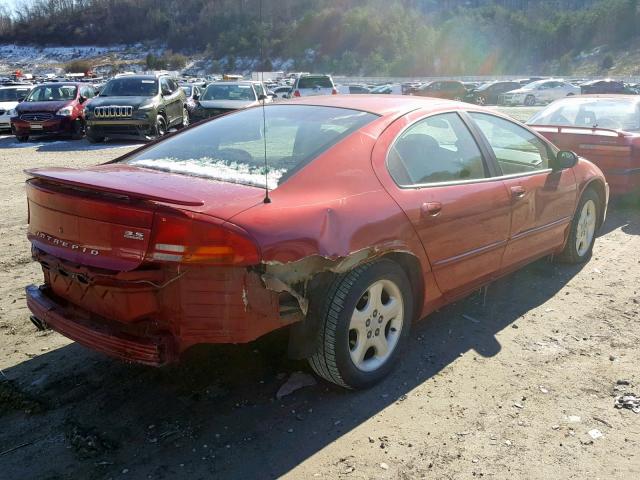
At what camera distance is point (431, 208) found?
341 cm

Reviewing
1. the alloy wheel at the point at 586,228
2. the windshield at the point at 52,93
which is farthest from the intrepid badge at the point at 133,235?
the windshield at the point at 52,93

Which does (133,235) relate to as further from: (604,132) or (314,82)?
(314,82)

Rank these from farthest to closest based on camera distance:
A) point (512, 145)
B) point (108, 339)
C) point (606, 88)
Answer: point (606, 88)
point (512, 145)
point (108, 339)

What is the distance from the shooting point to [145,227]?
8.43 feet

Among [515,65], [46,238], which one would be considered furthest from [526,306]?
[515,65]

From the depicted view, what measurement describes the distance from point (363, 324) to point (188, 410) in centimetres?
103

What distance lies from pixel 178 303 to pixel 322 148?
1174 mm

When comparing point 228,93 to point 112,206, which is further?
point 228,93

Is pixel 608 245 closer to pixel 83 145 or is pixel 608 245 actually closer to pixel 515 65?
pixel 83 145

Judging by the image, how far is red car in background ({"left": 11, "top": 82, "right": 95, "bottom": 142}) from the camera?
16094 mm

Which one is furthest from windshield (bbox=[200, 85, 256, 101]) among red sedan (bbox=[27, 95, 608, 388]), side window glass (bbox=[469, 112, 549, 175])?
red sedan (bbox=[27, 95, 608, 388])

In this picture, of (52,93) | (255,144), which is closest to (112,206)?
(255,144)

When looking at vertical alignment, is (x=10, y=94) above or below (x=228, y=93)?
below

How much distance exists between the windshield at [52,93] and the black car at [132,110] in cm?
225
